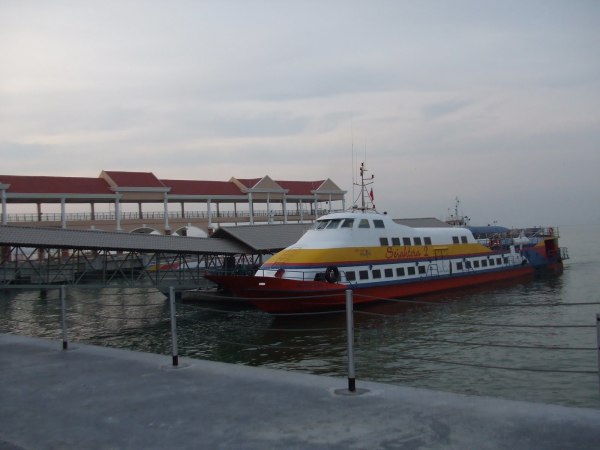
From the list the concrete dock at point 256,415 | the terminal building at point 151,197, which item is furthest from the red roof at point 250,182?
the concrete dock at point 256,415

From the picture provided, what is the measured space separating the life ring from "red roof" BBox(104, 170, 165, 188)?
32263mm

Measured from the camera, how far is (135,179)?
55.5 meters

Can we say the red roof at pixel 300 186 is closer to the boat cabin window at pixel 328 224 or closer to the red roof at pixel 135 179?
the red roof at pixel 135 179

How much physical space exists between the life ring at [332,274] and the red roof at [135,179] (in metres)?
32.3

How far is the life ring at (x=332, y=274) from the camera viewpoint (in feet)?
92.7

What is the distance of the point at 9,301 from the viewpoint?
→ 135ft

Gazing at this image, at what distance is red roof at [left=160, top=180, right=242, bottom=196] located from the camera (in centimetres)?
5856

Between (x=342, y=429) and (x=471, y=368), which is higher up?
(x=342, y=429)

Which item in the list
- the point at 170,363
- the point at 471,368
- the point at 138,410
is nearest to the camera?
the point at 138,410

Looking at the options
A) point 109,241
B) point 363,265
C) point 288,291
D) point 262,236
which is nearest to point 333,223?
point 363,265

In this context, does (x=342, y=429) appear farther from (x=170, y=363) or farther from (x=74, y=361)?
(x=74, y=361)

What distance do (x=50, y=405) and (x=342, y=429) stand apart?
3.69 metres

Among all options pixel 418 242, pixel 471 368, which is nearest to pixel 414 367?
pixel 471 368

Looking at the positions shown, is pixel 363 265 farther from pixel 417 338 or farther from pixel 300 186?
pixel 300 186
